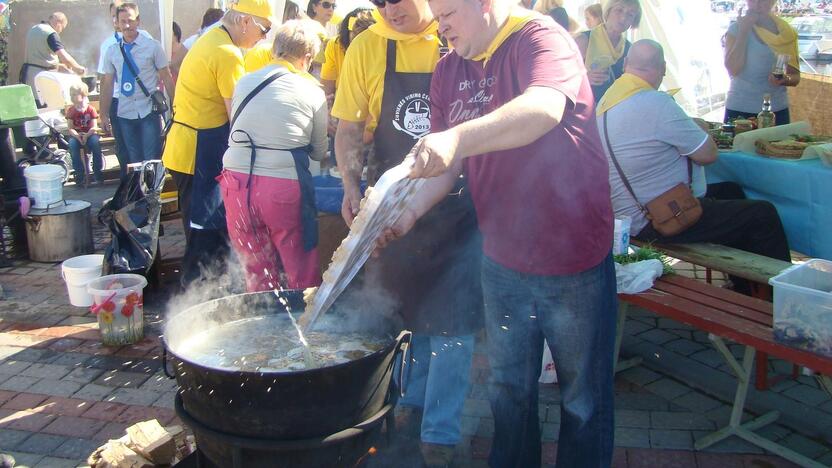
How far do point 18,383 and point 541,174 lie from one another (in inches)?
131

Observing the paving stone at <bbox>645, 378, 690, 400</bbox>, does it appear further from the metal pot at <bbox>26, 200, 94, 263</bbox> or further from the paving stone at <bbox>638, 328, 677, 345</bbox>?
the metal pot at <bbox>26, 200, 94, 263</bbox>

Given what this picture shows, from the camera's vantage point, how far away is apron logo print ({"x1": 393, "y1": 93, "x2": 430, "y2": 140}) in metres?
3.29

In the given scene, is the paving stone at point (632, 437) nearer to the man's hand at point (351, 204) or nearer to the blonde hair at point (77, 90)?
the man's hand at point (351, 204)

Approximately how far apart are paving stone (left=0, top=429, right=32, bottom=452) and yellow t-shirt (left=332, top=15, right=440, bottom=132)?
223 cm

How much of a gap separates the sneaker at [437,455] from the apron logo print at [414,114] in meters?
1.38

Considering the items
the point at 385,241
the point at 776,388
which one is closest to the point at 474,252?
the point at 385,241

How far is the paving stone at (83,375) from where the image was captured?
4133 millimetres

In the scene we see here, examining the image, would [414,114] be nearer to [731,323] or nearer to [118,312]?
[731,323]

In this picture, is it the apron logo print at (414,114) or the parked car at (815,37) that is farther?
the parked car at (815,37)

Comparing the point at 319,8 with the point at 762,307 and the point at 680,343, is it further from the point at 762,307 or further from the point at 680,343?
the point at 762,307

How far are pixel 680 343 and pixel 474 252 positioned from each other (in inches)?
75.5

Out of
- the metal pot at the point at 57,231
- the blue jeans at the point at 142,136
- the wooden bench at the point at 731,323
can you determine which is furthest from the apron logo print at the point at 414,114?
the blue jeans at the point at 142,136

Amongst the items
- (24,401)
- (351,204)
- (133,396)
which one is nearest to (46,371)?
(24,401)

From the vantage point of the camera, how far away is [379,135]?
11.1 feet
